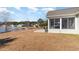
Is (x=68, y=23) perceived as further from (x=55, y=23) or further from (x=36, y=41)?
(x=36, y=41)

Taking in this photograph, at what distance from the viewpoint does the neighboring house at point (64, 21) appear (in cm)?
1858

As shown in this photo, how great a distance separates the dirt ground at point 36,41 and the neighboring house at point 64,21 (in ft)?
0.66

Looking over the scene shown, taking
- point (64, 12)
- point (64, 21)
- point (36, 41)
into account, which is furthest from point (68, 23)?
point (36, 41)

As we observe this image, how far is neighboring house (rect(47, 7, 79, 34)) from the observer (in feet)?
61.0

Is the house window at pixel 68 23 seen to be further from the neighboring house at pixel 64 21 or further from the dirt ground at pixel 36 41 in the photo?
the dirt ground at pixel 36 41

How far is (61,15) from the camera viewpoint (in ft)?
61.3

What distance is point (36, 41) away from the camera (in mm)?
18516

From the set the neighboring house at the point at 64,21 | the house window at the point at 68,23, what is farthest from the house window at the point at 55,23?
the house window at the point at 68,23

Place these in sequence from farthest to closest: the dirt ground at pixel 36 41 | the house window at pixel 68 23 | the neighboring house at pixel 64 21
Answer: the house window at pixel 68 23, the neighboring house at pixel 64 21, the dirt ground at pixel 36 41

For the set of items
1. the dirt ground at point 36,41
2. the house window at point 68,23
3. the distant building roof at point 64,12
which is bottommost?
the dirt ground at point 36,41

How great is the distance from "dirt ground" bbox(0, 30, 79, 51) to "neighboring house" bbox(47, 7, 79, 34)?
20cm
